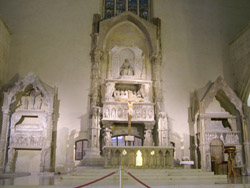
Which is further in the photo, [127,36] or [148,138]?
[127,36]

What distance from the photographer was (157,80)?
1426 centimetres

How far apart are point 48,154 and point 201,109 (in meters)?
6.91

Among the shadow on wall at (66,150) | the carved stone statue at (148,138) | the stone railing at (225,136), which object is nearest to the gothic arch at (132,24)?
the carved stone statue at (148,138)

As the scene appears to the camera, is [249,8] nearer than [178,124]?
No

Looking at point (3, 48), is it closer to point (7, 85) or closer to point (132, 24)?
point (7, 85)

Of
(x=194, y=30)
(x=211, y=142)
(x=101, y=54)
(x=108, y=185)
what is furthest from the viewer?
(x=194, y=30)

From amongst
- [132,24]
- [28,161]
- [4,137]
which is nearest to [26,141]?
[4,137]

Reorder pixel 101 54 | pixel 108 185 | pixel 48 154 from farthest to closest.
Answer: pixel 101 54 → pixel 48 154 → pixel 108 185

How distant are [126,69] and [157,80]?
1580 millimetres

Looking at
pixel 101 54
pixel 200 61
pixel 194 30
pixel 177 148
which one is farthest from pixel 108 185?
pixel 194 30

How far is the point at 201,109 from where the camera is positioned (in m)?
13.3

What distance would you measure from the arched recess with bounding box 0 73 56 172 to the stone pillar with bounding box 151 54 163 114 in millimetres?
4690

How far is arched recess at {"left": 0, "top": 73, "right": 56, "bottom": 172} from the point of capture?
486 inches

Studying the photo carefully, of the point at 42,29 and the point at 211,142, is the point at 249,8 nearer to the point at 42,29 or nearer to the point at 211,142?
the point at 211,142
